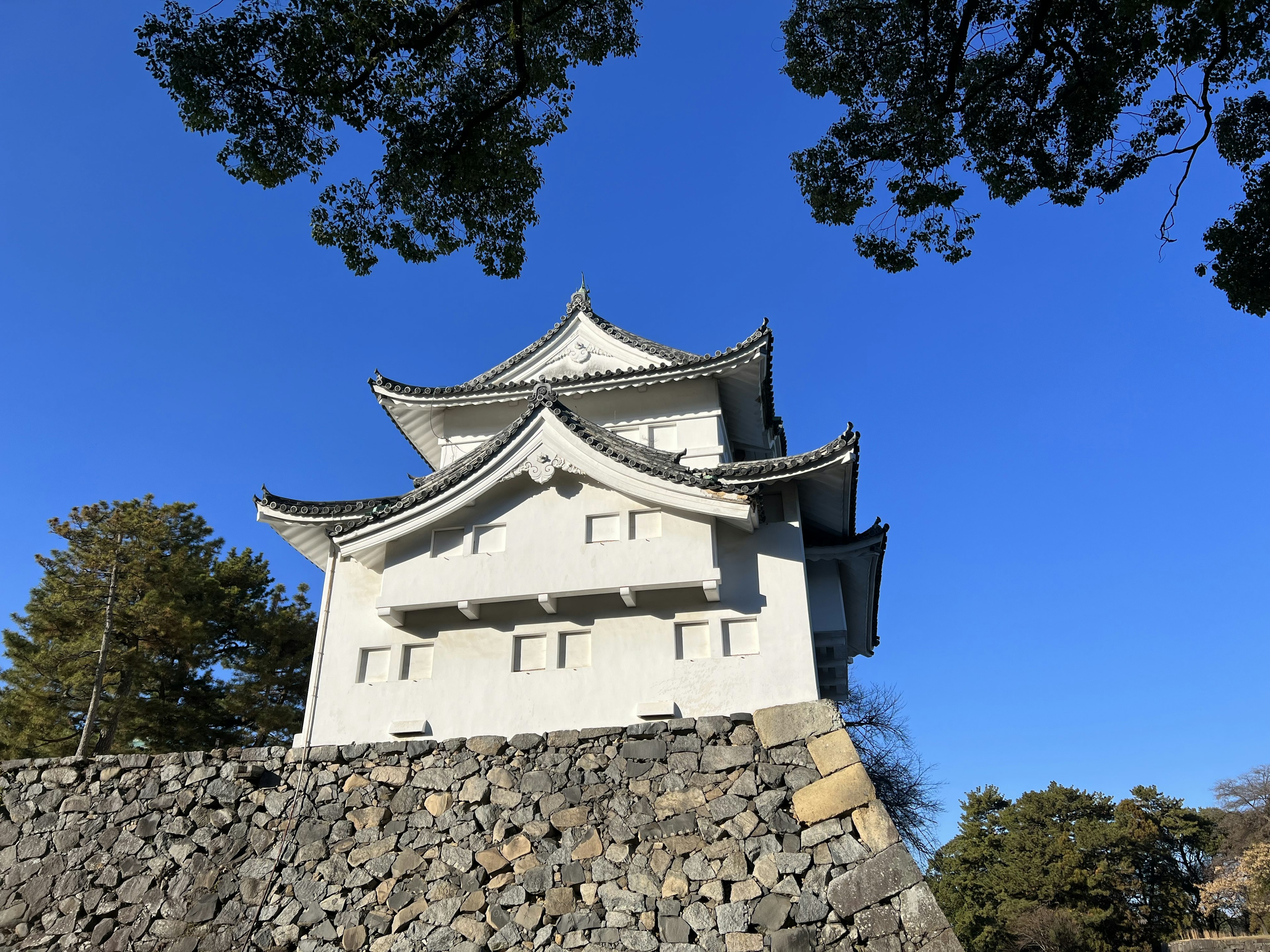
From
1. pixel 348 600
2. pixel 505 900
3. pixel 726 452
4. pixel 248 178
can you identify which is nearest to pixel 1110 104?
pixel 726 452

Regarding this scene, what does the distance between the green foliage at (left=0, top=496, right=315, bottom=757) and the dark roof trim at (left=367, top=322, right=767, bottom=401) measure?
822cm

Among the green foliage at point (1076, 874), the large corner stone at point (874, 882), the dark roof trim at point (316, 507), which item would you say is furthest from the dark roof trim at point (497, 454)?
the green foliage at point (1076, 874)

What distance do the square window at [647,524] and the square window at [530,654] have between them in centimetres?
202

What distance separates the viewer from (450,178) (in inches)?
394

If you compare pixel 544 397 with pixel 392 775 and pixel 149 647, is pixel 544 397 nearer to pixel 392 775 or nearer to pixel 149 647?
pixel 392 775

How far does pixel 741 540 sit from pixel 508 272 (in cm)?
516

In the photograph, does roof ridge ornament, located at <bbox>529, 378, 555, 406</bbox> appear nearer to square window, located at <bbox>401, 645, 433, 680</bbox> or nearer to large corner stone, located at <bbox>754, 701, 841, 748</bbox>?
square window, located at <bbox>401, 645, 433, 680</bbox>

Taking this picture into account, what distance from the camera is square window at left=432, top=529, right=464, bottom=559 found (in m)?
12.6

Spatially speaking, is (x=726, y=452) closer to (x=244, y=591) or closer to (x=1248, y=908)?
(x=244, y=591)

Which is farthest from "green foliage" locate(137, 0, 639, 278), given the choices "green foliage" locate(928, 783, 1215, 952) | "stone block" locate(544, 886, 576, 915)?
"green foliage" locate(928, 783, 1215, 952)

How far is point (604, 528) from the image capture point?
12.5 m

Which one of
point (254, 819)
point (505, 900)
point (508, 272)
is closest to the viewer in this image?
point (505, 900)

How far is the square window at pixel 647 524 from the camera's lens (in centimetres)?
1239

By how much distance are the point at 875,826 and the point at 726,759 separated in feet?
5.09
